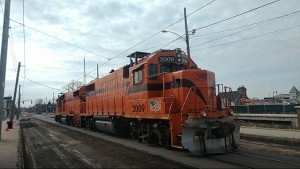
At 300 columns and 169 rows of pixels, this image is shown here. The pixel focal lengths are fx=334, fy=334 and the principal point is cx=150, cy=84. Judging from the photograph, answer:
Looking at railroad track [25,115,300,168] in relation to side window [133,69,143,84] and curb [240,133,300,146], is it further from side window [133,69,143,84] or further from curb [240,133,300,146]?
side window [133,69,143,84]

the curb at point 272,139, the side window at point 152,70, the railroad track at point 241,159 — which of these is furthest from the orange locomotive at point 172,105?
the curb at point 272,139

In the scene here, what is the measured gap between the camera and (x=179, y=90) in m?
13.2

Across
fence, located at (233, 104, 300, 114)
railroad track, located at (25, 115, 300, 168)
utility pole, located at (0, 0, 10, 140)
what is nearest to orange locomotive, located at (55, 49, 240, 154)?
railroad track, located at (25, 115, 300, 168)

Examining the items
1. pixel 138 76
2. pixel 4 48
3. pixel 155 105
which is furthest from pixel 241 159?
pixel 4 48

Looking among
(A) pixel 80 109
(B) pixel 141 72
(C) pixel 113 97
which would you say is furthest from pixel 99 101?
(B) pixel 141 72

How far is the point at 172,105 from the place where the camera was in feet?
43.1

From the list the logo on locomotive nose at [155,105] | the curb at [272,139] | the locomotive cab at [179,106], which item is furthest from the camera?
the curb at [272,139]

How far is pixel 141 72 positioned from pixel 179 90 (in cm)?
262

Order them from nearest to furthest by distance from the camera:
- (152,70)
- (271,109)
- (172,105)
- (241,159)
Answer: (241,159) → (172,105) → (152,70) → (271,109)

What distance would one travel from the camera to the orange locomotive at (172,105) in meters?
12.0

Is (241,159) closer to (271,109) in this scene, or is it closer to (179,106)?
(179,106)

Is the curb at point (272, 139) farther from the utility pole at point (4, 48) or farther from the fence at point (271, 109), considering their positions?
the fence at point (271, 109)

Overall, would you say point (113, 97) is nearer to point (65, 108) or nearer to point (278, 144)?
point (278, 144)

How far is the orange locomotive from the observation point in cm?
1198
